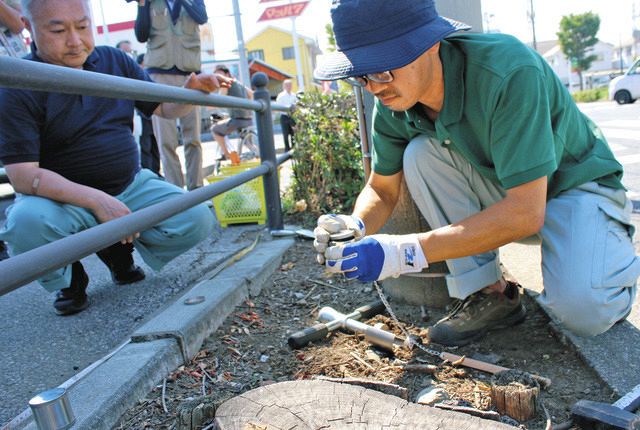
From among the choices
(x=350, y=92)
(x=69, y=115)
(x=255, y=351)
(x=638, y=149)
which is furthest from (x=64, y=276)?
(x=638, y=149)

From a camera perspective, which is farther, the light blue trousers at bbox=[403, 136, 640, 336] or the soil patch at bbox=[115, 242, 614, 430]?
the light blue trousers at bbox=[403, 136, 640, 336]

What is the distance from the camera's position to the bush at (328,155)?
158 inches

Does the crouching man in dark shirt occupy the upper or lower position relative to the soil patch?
upper

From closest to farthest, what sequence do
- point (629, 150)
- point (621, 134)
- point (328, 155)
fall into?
1. point (328, 155)
2. point (629, 150)
3. point (621, 134)

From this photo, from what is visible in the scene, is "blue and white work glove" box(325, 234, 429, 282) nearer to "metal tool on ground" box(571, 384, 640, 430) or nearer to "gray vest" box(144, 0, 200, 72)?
"metal tool on ground" box(571, 384, 640, 430)

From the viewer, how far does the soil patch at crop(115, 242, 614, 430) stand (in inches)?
64.4

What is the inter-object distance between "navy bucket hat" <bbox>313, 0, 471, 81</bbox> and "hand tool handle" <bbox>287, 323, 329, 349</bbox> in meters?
0.93

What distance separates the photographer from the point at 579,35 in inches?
2188

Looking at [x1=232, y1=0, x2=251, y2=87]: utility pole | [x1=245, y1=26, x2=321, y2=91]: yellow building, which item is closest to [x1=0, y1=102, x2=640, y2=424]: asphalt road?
[x1=232, y1=0, x2=251, y2=87]: utility pole

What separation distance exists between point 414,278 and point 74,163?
5.14 ft

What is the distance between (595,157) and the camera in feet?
6.37

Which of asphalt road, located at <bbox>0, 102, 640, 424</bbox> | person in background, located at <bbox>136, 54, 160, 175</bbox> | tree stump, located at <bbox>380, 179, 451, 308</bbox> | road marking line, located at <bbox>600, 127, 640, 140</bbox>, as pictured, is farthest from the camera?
road marking line, located at <bbox>600, 127, 640, 140</bbox>

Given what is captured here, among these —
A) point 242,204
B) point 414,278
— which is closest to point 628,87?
point 242,204

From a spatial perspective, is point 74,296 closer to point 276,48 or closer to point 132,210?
point 132,210
